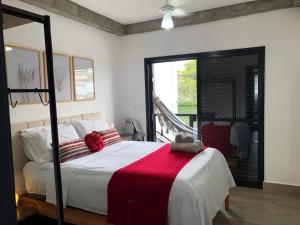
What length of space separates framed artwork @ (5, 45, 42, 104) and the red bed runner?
1.45m

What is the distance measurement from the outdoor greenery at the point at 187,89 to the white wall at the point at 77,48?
4.07ft

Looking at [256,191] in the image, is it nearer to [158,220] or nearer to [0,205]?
[158,220]

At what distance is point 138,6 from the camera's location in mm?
3426

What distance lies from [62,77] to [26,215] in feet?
5.64

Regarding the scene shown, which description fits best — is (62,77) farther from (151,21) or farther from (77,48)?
(151,21)

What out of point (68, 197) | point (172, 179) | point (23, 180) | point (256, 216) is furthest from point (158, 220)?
point (23, 180)

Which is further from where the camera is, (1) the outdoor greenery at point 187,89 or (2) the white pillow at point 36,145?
(1) the outdoor greenery at point 187,89

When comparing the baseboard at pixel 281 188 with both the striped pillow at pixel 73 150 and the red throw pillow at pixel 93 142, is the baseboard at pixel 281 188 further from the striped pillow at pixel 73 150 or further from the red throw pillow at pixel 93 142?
the striped pillow at pixel 73 150

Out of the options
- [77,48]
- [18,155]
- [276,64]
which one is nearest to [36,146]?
[18,155]

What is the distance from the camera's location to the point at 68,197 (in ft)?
7.74

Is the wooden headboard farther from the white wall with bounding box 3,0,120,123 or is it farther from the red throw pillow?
the red throw pillow

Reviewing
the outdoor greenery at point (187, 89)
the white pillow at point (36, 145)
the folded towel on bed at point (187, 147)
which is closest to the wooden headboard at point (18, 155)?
the white pillow at point (36, 145)

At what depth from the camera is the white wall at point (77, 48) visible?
9.11ft

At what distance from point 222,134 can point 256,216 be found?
1344mm
